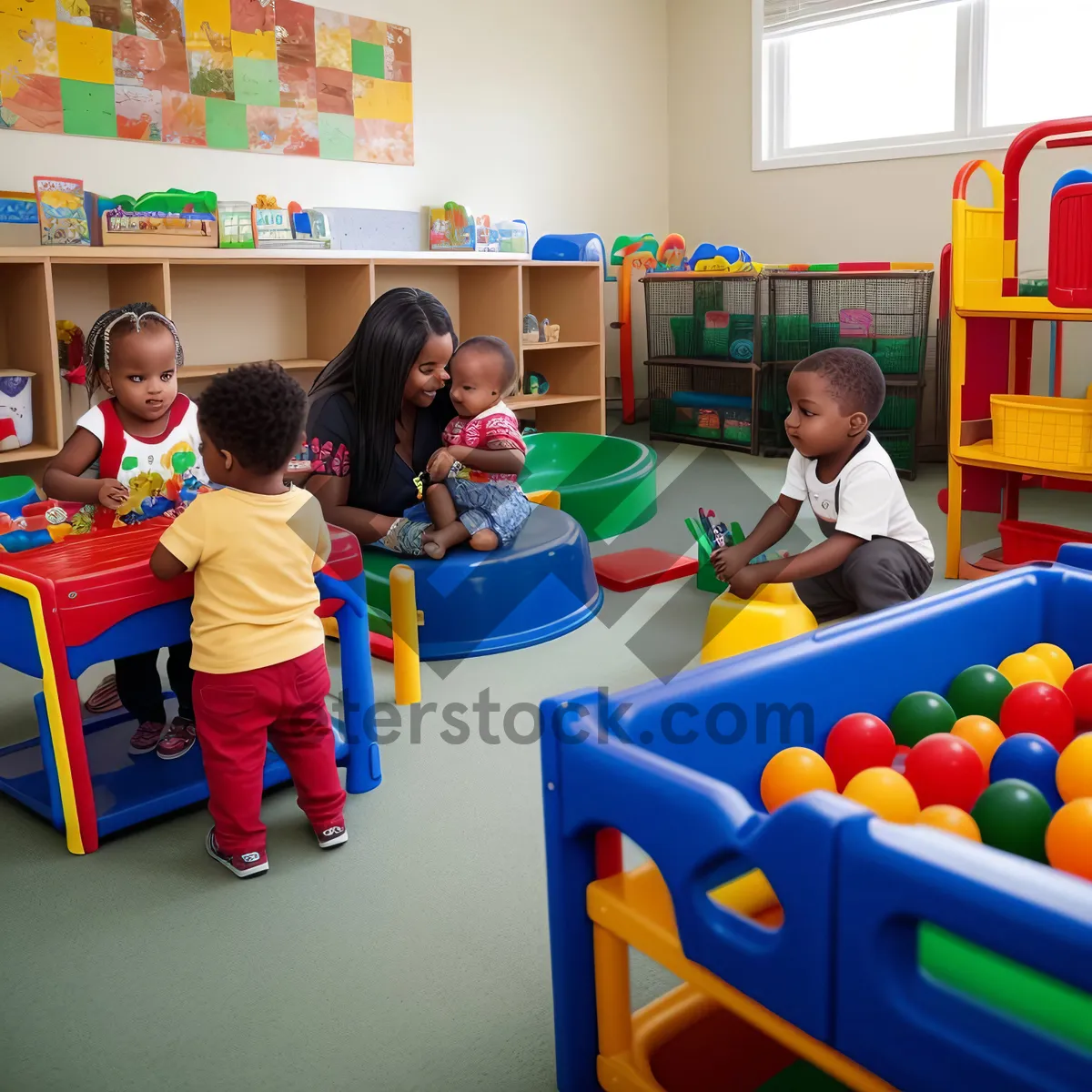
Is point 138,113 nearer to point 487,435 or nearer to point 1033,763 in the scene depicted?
point 487,435

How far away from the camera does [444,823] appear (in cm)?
197

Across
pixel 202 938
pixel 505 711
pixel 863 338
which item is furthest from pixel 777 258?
pixel 202 938

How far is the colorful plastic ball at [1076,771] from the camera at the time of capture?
1352 millimetres

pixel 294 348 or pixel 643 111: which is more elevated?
pixel 643 111

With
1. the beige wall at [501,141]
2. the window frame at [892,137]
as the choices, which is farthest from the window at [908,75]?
the beige wall at [501,141]

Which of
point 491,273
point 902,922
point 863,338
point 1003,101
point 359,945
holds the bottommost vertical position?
point 359,945

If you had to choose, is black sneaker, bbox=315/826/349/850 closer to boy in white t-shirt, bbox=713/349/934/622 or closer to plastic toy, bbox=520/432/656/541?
boy in white t-shirt, bbox=713/349/934/622

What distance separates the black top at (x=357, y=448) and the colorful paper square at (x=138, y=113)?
2.11m

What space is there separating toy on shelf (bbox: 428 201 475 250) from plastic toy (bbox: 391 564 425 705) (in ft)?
10.3

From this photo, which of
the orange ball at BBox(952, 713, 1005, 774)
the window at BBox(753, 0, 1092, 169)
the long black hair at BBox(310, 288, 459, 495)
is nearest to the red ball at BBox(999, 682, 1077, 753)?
the orange ball at BBox(952, 713, 1005, 774)

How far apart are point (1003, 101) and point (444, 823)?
507 cm

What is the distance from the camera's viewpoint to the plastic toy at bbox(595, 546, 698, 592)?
135 inches

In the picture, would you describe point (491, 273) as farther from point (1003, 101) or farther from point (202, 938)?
point (202, 938)

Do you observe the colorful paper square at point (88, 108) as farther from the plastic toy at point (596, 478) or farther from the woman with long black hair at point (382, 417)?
the plastic toy at point (596, 478)
